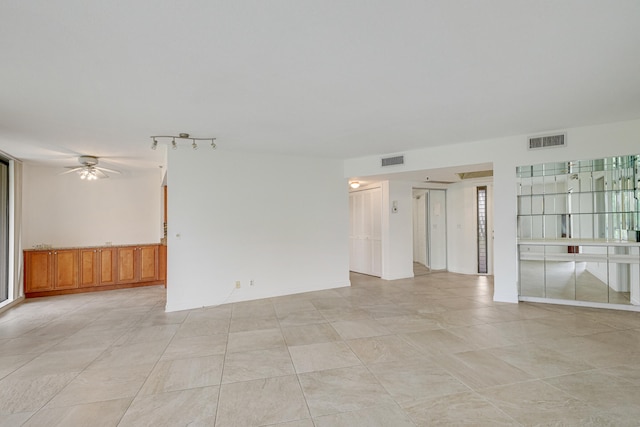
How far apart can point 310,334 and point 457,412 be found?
192 cm

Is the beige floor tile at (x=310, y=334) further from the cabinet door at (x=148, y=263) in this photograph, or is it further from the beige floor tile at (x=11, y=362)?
the cabinet door at (x=148, y=263)

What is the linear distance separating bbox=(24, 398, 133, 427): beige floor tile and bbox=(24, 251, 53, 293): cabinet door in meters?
4.84

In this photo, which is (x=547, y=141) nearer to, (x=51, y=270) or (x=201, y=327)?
(x=201, y=327)

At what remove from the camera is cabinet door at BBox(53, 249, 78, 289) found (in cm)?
599

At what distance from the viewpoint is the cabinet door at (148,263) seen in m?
6.65

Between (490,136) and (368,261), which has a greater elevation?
(490,136)

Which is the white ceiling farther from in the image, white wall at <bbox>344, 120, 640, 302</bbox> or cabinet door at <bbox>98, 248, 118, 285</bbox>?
cabinet door at <bbox>98, 248, 118, 285</bbox>

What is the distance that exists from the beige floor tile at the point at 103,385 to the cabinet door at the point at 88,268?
4.16 metres

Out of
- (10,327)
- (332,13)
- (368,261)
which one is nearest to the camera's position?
(332,13)

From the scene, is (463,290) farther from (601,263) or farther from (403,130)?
(403,130)

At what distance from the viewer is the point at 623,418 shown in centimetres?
209

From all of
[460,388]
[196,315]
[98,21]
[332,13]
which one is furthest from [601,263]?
[98,21]

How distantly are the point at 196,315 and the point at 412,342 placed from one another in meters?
3.14

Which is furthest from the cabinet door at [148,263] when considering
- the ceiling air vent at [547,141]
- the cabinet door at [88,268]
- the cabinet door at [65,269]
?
the ceiling air vent at [547,141]
